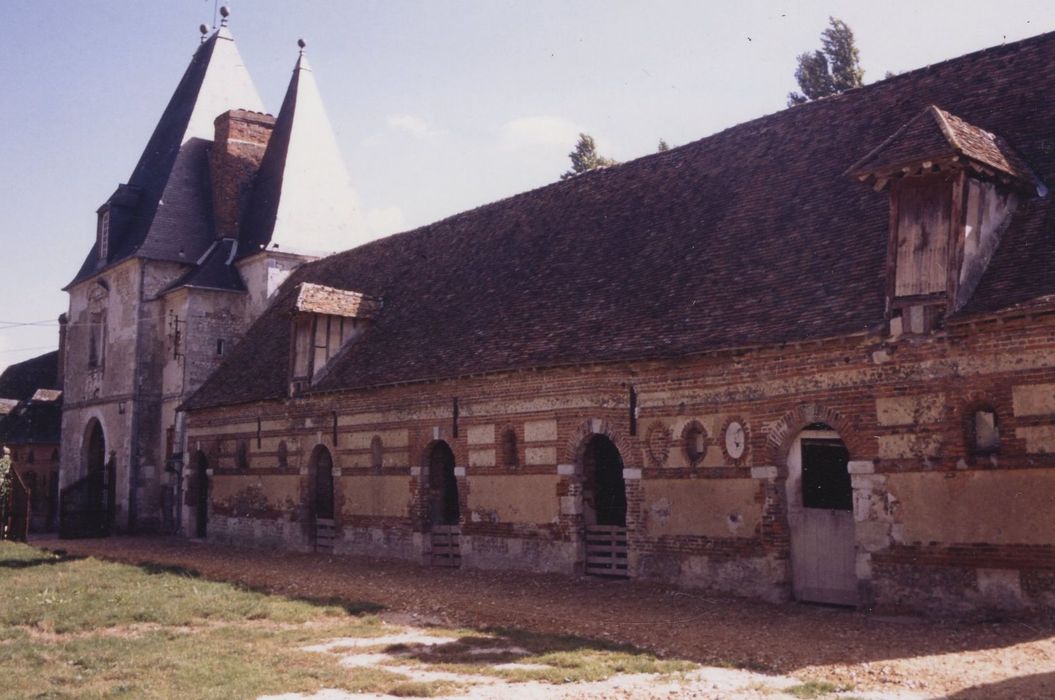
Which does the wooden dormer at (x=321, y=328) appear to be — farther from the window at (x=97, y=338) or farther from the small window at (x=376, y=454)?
the window at (x=97, y=338)

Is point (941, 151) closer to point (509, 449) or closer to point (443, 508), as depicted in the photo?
point (509, 449)

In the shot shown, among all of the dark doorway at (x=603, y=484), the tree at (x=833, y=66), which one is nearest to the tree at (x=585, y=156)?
the tree at (x=833, y=66)

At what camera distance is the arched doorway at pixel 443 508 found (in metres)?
18.8

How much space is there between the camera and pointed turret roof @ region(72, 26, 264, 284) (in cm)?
3044

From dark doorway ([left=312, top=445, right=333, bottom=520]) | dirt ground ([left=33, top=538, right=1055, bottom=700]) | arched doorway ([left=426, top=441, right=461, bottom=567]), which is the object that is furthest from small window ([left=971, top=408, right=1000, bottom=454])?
dark doorway ([left=312, top=445, right=333, bottom=520])

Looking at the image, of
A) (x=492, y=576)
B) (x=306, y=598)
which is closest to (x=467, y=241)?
(x=492, y=576)

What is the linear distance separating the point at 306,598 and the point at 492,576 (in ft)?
11.6

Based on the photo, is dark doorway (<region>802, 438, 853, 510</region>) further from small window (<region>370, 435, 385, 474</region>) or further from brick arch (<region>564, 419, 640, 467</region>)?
small window (<region>370, 435, 385, 474</region>)

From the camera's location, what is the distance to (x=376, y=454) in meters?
20.3

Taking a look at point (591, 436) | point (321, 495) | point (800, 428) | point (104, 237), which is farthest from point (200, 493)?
point (800, 428)

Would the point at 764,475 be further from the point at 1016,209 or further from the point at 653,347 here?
the point at 1016,209

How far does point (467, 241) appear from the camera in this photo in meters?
22.6

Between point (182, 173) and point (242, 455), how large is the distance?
11245 millimetres

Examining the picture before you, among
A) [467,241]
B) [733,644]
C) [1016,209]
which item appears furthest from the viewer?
[467,241]
